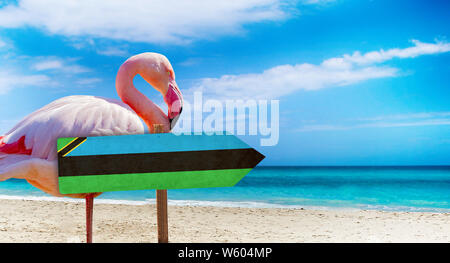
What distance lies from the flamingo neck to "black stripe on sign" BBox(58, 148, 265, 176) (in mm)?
943

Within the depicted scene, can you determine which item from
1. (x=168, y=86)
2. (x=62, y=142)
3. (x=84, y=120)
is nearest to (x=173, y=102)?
(x=168, y=86)

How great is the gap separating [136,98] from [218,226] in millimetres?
3753

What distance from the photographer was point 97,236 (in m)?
5.68

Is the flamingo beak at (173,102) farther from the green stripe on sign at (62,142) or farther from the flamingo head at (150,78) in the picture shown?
the green stripe on sign at (62,142)

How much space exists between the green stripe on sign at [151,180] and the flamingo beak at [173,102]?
2.90ft

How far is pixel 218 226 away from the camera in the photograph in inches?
258

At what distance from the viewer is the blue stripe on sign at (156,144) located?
8.29ft

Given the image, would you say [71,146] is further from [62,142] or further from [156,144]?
[156,144]

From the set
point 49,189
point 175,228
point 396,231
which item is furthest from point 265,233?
point 49,189

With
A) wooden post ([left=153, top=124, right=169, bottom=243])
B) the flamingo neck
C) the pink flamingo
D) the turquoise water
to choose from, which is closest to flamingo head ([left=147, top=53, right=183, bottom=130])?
the pink flamingo

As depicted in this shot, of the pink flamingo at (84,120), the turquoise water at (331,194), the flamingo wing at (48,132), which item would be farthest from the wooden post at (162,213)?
the turquoise water at (331,194)

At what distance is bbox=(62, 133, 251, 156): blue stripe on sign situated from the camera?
253cm

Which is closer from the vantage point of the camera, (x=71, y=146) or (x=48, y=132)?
(x=71, y=146)

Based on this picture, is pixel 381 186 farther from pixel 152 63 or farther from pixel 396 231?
pixel 152 63
